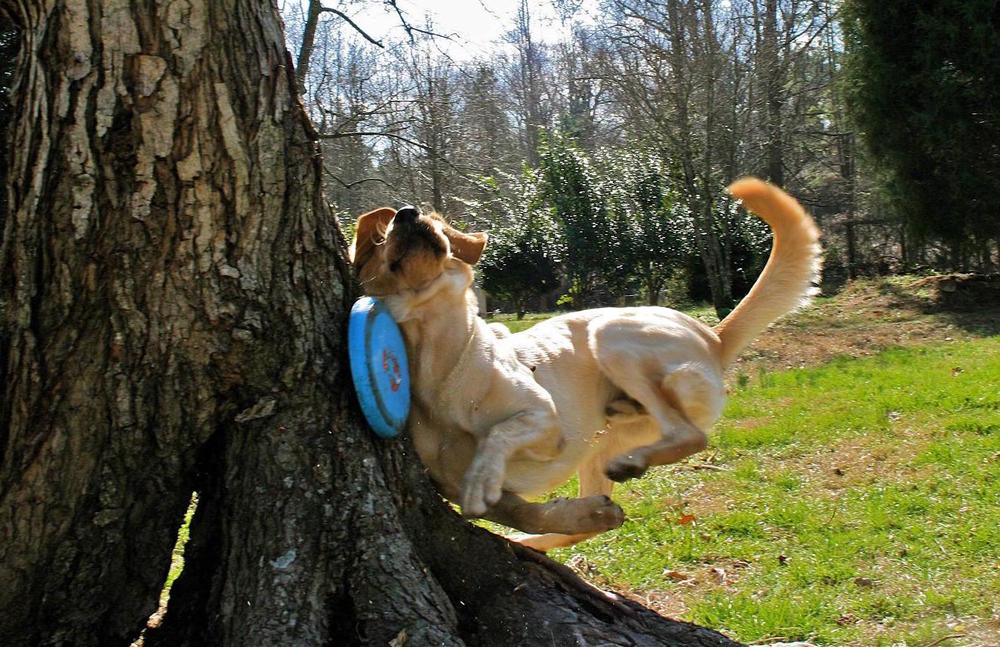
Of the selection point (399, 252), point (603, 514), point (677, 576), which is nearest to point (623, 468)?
point (603, 514)

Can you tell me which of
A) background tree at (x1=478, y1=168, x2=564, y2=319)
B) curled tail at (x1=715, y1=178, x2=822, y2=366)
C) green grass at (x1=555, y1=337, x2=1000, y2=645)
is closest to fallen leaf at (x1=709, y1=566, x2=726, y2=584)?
green grass at (x1=555, y1=337, x2=1000, y2=645)

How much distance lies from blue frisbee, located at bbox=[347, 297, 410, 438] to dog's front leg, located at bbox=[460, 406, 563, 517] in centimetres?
42

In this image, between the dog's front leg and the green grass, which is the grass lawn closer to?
the green grass

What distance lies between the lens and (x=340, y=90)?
16688 millimetres

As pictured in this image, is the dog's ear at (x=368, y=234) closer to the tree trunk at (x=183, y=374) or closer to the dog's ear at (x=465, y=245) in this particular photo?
the dog's ear at (x=465, y=245)

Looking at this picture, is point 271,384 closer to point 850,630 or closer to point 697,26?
point 850,630

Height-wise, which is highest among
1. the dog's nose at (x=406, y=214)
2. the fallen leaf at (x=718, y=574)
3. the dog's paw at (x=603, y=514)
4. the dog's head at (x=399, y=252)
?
the dog's nose at (x=406, y=214)

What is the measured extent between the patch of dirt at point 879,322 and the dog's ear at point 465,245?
5772mm

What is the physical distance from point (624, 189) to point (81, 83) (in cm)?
1594

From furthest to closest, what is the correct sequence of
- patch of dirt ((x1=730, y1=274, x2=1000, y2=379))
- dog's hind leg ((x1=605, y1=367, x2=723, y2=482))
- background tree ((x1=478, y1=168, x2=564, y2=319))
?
background tree ((x1=478, y1=168, x2=564, y2=319)) → patch of dirt ((x1=730, y1=274, x2=1000, y2=379)) → dog's hind leg ((x1=605, y1=367, x2=723, y2=482))

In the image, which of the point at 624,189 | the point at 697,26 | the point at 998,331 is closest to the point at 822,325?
the point at 998,331

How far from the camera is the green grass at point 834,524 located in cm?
377

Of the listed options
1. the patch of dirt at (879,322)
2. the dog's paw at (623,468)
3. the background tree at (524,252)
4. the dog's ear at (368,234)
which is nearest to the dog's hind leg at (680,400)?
the dog's paw at (623,468)

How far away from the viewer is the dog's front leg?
129 inches
